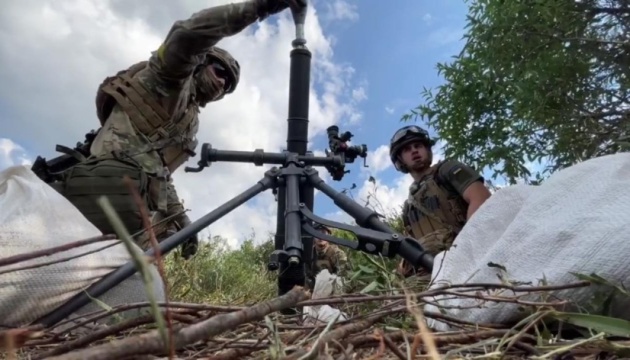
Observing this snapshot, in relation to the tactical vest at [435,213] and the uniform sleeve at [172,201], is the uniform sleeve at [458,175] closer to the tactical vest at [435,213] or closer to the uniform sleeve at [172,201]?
the tactical vest at [435,213]

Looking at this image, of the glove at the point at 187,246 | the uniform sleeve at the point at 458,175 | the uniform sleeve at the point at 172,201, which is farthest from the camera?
the uniform sleeve at the point at 458,175

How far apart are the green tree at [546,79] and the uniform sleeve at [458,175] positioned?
2526 mm

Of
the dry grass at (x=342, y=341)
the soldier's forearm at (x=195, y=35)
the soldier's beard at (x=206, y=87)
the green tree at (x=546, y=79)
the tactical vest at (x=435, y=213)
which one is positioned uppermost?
the green tree at (x=546, y=79)

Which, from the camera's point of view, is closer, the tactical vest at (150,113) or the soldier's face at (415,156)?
the tactical vest at (150,113)

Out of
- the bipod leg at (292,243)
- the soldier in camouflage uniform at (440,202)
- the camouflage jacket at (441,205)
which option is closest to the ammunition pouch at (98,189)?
the bipod leg at (292,243)

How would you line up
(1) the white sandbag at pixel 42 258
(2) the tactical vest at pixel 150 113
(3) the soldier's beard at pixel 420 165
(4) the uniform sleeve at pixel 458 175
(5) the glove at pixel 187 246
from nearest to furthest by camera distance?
1. (1) the white sandbag at pixel 42 258
2. (2) the tactical vest at pixel 150 113
3. (5) the glove at pixel 187 246
4. (4) the uniform sleeve at pixel 458 175
5. (3) the soldier's beard at pixel 420 165

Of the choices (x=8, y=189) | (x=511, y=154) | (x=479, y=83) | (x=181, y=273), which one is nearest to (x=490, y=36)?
(x=479, y=83)

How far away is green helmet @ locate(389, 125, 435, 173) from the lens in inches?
171

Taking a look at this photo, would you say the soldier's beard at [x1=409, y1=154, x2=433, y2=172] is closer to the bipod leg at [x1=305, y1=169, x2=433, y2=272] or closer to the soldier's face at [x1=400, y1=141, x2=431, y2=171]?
the soldier's face at [x1=400, y1=141, x2=431, y2=171]

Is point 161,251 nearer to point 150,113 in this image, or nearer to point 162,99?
point 150,113

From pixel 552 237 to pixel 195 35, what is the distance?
2.12m

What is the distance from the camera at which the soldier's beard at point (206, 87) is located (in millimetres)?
3465

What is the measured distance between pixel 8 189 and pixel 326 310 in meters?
1.00

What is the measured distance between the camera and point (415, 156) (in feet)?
14.0
